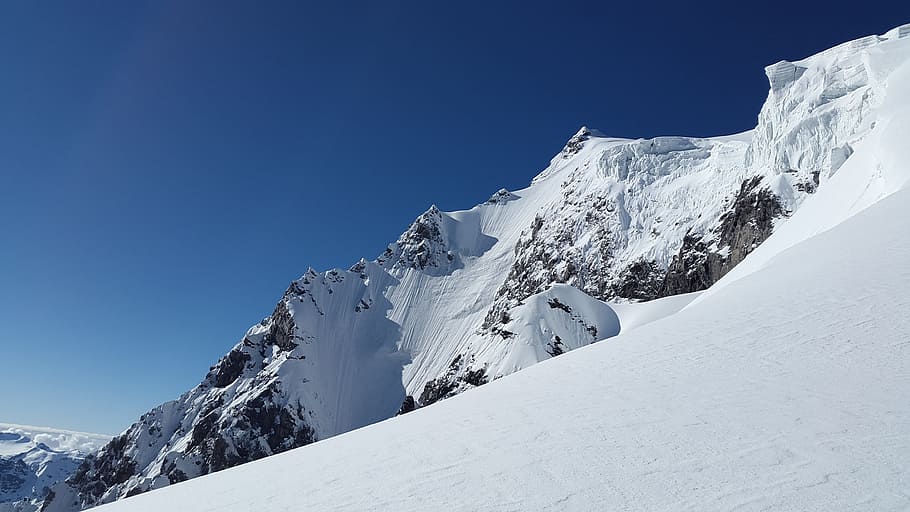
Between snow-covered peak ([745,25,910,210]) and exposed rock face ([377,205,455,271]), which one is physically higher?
exposed rock face ([377,205,455,271])

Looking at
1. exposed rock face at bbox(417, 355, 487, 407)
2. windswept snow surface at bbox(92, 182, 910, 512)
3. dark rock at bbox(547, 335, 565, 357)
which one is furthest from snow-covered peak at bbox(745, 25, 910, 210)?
windswept snow surface at bbox(92, 182, 910, 512)

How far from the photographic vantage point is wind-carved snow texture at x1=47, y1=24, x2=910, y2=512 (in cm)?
4888

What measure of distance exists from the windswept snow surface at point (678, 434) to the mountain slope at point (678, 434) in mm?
23

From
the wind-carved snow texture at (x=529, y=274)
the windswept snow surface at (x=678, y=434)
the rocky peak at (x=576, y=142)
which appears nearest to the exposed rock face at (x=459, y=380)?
the wind-carved snow texture at (x=529, y=274)

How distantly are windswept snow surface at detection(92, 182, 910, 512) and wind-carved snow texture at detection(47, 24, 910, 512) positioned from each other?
15.1 metres

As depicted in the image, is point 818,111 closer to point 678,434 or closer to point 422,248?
point 678,434

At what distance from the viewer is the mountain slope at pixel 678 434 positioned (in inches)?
161

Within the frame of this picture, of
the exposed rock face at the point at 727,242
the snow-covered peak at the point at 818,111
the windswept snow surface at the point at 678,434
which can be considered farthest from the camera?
the exposed rock face at the point at 727,242

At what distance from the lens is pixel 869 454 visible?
419 centimetres

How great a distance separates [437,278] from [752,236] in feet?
265

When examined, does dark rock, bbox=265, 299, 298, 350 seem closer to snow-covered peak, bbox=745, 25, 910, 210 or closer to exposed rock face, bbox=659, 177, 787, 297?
exposed rock face, bbox=659, 177, 787, 297

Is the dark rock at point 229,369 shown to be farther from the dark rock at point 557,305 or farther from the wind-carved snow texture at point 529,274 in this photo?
the dark rock at point 557,305

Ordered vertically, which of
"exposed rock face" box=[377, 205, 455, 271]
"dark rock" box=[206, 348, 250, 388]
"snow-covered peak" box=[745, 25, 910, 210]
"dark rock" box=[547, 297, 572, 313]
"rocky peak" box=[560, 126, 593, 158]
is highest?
"rocky peak" box=[560, 126, 593, 158]

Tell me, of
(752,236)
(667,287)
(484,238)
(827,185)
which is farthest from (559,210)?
(827,185)
